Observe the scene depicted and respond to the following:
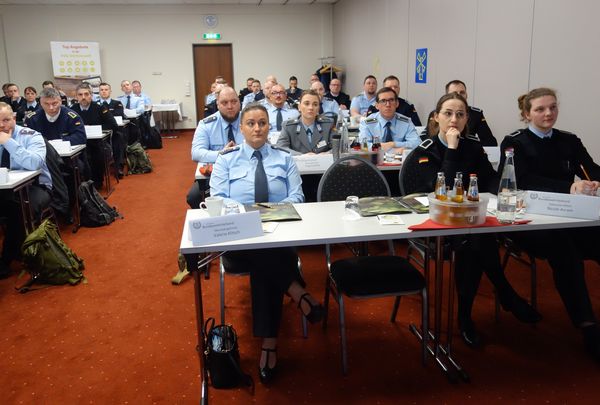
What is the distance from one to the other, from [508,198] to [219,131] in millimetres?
2621

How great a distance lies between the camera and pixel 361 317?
2.92 m

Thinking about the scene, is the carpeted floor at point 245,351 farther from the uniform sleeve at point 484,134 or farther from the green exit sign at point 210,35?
the green exit sign at point 210,35

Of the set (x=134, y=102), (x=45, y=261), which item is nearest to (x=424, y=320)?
(x=45, y=261)

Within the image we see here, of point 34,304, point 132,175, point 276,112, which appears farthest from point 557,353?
point 132,175

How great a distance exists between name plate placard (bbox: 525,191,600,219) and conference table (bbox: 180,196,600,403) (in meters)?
0.03

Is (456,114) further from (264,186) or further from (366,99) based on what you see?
(366,99)

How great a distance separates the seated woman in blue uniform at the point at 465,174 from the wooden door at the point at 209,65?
→ 10721 mm

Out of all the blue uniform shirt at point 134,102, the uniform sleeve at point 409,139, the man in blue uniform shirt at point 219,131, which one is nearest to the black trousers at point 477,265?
the uniform sleeve at point 409,139

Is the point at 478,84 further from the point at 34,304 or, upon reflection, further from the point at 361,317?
the point at 34,304

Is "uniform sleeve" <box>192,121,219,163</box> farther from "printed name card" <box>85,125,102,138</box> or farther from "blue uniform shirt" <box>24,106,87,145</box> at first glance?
"printed name card" <box>85,125,102,138</box>

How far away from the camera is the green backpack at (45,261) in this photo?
3459 millimetres

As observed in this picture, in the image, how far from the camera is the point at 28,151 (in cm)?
384

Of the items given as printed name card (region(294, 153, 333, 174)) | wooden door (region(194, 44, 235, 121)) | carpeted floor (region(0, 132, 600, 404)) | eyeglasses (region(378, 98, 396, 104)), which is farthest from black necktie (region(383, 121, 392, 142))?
wooden door (region(194, 44, 235, 121))

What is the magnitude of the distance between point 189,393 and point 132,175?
5.82 m
